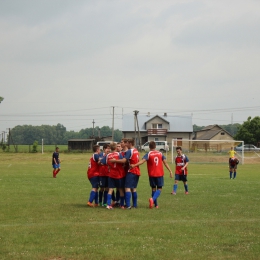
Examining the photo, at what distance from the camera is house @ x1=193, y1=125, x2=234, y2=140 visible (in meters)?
116

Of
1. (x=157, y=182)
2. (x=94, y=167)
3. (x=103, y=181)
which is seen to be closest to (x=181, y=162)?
(x=157, y=182)

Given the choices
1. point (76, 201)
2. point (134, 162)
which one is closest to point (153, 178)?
point (134, 162)

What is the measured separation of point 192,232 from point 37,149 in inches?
3156

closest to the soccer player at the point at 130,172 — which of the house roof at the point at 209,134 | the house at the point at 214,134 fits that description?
the house at the point at 214,134

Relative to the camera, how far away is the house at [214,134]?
116 m

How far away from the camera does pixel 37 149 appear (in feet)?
291

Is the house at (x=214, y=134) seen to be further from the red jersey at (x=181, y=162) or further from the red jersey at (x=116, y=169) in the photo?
the red jersey at (x=116, y=169)

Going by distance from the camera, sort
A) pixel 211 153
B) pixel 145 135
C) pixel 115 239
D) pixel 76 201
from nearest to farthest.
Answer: pixel 115 239
pixel 76 201
pixel 211 153
pixel 145 135

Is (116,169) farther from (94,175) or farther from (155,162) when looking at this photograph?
(155,162)

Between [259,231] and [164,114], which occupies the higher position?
[164,114]

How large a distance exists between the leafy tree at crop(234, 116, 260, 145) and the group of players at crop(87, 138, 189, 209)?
82714mm

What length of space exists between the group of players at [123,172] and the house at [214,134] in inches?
3988

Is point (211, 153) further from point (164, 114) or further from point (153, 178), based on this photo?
point (164, 114)

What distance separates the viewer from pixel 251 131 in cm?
9631
